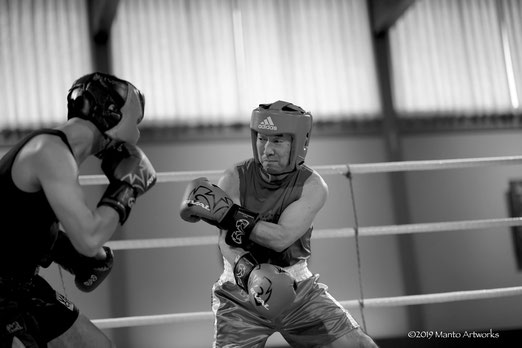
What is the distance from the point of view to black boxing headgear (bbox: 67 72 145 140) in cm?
176

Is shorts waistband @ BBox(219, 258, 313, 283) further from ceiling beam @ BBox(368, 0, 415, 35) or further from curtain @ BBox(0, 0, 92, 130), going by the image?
ceiling beam @ BBox(368, 0, 415, 35)

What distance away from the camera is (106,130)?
1771 mm

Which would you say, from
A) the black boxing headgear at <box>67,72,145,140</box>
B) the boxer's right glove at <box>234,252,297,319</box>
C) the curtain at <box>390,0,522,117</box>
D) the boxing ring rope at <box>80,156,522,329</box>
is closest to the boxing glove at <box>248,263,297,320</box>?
the boxer's right glove at <box>234,252,297,319</box>

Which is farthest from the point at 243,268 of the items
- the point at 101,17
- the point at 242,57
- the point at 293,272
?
the point at 242,57

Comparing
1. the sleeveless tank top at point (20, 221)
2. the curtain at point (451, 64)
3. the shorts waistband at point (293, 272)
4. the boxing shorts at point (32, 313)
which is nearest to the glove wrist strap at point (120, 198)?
the sleeveless tank top at point (20, 221)

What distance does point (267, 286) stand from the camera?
1.99 metres

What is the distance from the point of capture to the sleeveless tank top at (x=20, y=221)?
5.42 ft

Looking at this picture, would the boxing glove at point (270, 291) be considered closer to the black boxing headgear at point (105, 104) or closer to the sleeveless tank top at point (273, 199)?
the sleeveless tank top at point (273, 199)

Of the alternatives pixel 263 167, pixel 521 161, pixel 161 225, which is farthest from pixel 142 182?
pixel 161 225

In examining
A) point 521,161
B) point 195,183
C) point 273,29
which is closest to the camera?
point 195,183

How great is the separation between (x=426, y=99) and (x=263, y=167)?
448 cm

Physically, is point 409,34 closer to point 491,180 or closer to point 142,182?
point 491,180

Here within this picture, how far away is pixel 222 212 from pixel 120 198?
47 cm

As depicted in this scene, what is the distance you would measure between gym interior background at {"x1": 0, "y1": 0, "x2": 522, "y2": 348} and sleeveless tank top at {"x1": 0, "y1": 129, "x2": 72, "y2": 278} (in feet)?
13.2
